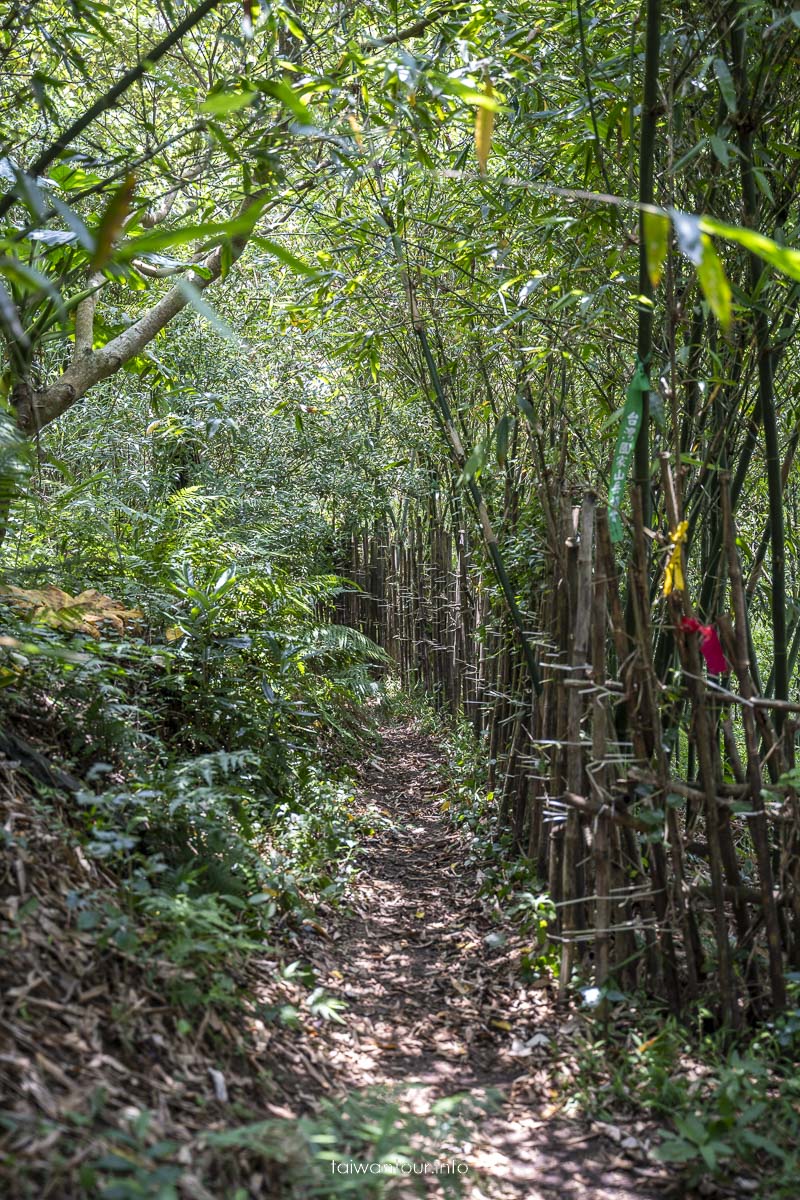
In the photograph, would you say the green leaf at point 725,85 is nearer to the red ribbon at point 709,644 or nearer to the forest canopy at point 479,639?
the forest canopy at point 479,639

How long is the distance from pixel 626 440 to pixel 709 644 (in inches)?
18.5

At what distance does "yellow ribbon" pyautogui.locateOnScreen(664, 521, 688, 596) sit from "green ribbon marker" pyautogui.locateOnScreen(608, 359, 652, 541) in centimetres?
11

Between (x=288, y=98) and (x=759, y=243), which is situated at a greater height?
(x=288, y=98)

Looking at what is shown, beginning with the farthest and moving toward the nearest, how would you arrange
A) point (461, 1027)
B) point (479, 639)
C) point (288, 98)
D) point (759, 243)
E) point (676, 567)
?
1. point (479, 639)
2. point (461, 1027)
3. point (676, 567)
4. point (288, 98)
5. point (759, 243)


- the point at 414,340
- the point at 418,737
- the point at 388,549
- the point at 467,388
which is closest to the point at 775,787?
the point at 467,388

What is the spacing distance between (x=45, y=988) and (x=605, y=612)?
138cm

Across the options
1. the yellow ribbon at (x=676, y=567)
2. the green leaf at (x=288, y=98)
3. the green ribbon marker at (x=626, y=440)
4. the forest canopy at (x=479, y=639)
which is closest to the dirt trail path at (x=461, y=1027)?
the forest canopy at (x=479, y=639)

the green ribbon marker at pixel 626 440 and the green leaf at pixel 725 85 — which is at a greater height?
the green leaf at pixel 725 85

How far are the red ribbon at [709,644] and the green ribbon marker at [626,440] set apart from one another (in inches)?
9.3

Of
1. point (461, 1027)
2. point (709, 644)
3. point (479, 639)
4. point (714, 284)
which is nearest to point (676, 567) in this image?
point (709, 644)

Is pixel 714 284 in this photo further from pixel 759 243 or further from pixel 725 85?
pixel 725 85

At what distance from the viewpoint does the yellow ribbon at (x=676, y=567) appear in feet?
5.97

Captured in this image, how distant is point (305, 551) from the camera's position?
5852 mm

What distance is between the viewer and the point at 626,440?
1.85m
